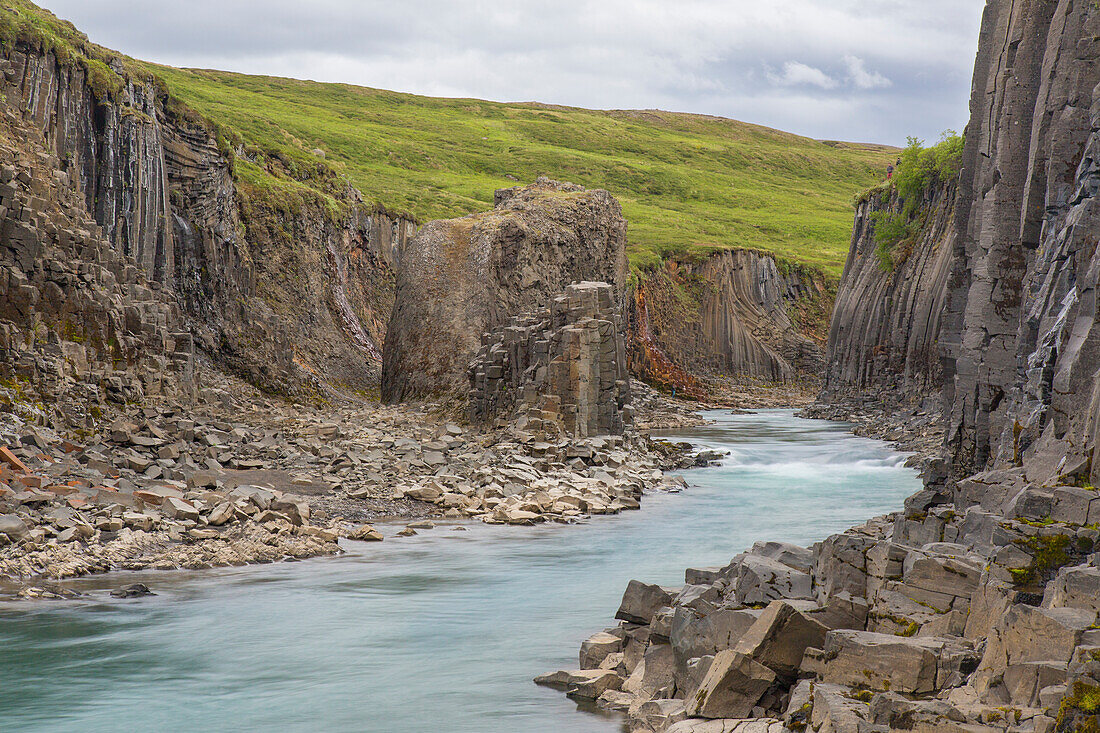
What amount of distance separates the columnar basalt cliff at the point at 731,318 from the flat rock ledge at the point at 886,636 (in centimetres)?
6846

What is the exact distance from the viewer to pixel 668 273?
9388 centimetres

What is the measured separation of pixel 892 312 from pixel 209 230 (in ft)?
126

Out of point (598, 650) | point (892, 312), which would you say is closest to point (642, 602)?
point (598, 650)

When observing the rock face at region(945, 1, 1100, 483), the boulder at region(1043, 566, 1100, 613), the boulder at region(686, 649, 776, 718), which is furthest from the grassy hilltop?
the boulder at region(1043, 566, 1100, 613)

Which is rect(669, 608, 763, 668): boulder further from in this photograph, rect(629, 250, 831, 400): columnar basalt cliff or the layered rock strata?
rect(629, 250, 831, 400): columnar basalt cliff

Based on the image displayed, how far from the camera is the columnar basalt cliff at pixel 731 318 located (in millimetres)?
87250

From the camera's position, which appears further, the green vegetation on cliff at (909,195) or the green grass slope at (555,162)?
the green grass slope at (555,162)

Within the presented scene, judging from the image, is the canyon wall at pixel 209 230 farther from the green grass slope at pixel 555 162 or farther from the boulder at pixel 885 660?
the boulder at pixel 885 660

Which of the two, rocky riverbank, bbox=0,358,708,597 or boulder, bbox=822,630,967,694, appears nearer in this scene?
boulder, bbox=822,630,967,694

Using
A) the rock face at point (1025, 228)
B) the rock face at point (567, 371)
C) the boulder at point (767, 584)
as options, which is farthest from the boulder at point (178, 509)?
the rock face at point (1025, 228)

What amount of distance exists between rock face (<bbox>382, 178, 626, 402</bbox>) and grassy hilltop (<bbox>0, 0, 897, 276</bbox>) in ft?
39.9

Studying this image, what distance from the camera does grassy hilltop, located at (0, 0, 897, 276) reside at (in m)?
Result: 87.4

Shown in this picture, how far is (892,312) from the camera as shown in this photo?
57500 mm

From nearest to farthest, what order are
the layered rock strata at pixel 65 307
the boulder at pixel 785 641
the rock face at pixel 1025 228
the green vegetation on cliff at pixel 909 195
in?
the boulder at pixel 785 641 < the rock face at pixel 1025 228 < the layered rock strata at pixel 65 307 < the green vegetation on cliff at pixel 909 195
